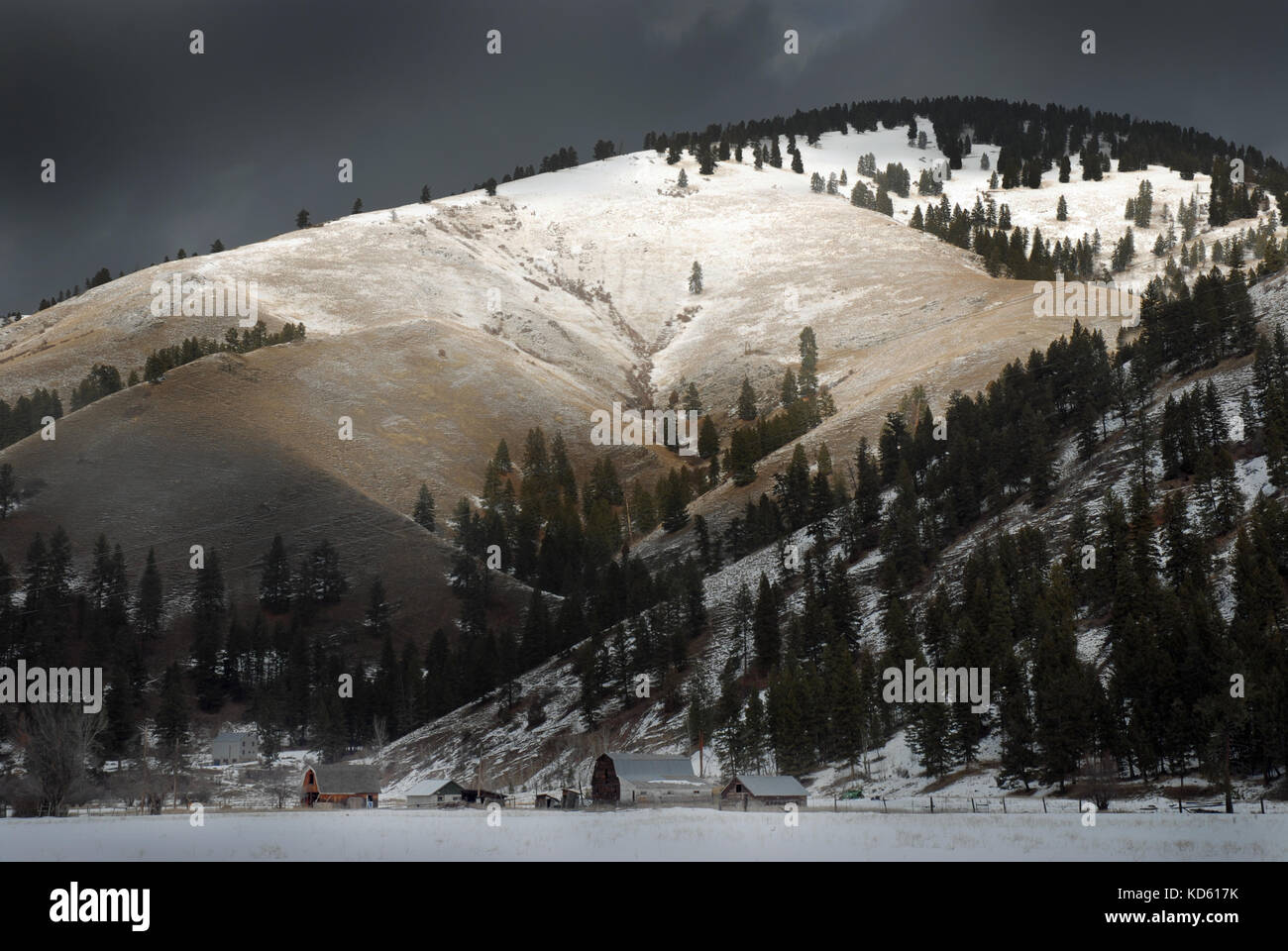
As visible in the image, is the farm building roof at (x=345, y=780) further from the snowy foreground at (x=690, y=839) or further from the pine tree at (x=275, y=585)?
the pine tree at (x=275, y=585)

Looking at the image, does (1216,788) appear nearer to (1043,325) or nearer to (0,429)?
(1043,325)

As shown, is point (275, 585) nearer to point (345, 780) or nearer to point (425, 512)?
point (425, 512)

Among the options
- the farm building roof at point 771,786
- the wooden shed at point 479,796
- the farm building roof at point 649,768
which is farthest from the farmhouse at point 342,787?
the farm building roof at point 771,786

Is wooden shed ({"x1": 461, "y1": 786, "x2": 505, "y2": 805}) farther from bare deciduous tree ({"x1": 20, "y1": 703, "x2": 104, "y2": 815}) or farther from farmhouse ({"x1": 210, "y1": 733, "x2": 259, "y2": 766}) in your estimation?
farmhouse ({"x1": 210, "y1": 733, "x2": 259, "y2": 766})

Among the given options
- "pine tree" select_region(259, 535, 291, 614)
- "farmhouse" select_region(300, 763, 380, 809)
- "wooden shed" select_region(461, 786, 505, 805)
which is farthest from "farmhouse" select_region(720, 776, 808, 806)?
"pine tree" select_region(259, 535, 291, 614)

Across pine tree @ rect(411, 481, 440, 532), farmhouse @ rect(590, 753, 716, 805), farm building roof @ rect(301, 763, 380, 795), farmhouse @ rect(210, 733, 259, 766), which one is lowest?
farmhouse @ rect(210, 733, 259, 766)
